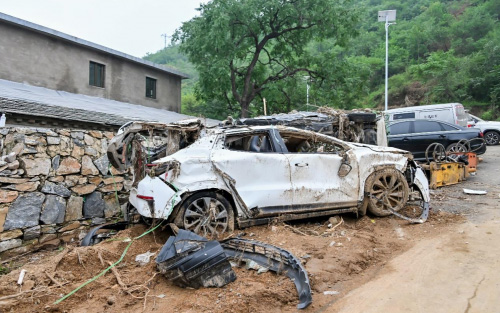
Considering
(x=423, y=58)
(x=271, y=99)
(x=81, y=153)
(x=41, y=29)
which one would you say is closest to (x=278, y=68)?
(x=271, y=99)

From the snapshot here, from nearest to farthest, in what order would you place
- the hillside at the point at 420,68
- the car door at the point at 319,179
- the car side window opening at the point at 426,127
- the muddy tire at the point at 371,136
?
the car door at the point at 319,179 → the muddy tire at the point at 371,136 → the car side window opening at the point at 426,127 → the hillside at the point at 420,68

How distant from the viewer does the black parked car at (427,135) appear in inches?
401

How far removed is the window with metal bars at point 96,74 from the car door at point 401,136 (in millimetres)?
12398

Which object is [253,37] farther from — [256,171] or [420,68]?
[420,68]

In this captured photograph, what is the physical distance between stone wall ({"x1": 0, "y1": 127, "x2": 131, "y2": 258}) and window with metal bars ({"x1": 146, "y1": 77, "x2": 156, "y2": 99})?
38.0 ft

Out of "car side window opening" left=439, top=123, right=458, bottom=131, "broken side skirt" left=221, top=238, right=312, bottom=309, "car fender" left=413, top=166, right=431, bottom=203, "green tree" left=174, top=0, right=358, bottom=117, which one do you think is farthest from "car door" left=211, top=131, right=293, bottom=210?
"green tree" left=174, top=0, right=358, bottom=117

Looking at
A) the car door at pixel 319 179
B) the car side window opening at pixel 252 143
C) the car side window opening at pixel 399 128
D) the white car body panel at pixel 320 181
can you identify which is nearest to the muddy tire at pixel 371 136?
the car side window opening at pixel 399 128

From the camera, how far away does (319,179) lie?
18.1 feet

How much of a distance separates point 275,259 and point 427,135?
865cm

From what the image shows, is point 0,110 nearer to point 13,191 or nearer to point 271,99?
point 13,191

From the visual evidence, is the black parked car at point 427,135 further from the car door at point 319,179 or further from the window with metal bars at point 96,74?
the window with metal bars at point 96,74

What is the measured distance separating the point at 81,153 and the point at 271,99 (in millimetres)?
13330

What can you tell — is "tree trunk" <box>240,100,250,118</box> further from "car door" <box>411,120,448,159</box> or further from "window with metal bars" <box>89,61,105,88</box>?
"car door" <box>411,120,448,159</box>

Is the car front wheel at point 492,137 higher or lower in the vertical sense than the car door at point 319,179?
higher
